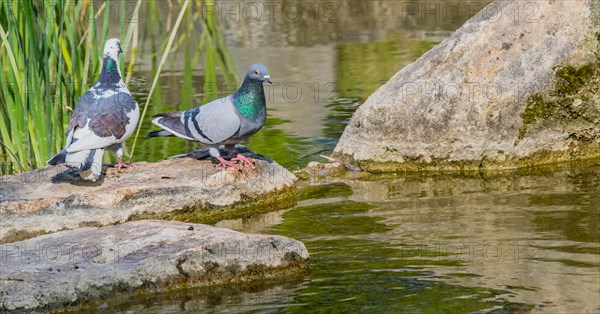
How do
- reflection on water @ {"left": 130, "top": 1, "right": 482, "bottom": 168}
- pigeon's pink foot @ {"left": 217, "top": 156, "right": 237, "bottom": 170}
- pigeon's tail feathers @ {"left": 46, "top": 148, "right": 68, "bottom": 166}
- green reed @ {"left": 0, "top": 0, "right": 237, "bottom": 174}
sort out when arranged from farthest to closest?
reflection on water @ {"left": 130, "top": 1, "right": 482, "bottom": 168}, pigeon's pink foot @ {"left": 217, "top": 156, "right": 237, "bottom": 170}, green reed @ {"left": 0, "top": 0, "right": 237, "bottom": 174}, pigeon's tail feathers @ {"left": 46, "top": 148, "right": 68, "bottom": 166}

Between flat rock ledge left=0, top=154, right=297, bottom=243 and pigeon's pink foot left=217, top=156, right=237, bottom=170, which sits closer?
flat rock ledge left=0, top=154, right=297, bottom=243

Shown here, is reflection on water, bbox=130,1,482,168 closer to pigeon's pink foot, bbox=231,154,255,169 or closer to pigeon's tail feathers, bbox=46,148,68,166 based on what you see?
pigeon's pink foot, bbox=231,154,255,169

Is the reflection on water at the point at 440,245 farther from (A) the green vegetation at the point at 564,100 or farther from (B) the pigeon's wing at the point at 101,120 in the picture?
(B) the pigeon's wing at the point at 101,120

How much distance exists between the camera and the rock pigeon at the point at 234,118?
7.53 metres

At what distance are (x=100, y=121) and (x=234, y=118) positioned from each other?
0.91m

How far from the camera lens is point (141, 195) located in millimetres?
7344

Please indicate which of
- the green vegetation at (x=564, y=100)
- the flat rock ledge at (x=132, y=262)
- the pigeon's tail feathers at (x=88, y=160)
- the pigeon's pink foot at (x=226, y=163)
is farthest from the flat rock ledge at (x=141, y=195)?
the green vegetation at (x=564, y=100)

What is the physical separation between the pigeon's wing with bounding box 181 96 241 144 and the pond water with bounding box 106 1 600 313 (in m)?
0.61

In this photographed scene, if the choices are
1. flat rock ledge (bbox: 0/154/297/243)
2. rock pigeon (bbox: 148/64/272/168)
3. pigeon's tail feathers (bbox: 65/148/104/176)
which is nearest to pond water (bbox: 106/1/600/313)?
flat rock ledge (bbox: 0/154/297/243)

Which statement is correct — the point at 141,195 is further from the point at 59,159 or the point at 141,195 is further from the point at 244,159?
the point at 244,159

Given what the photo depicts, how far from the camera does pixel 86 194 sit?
723 cm

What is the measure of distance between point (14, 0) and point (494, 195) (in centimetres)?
360

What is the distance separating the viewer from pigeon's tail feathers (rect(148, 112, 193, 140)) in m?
7.83

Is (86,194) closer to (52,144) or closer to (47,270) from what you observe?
(52,144)
